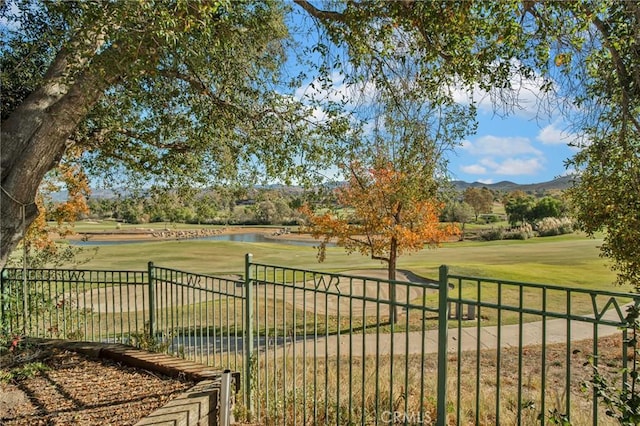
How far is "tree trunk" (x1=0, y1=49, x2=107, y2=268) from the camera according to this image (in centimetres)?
379

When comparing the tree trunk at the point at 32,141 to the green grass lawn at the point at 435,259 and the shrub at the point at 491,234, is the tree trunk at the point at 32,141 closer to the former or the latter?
the green grass lawn at the point at 435,259

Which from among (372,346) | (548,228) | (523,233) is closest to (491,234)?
(523,233)

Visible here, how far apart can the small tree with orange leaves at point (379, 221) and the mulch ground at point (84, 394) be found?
271 inches

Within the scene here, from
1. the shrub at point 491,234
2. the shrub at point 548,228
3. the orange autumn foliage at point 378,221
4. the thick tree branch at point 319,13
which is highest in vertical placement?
the thick tree branch at point 319,13

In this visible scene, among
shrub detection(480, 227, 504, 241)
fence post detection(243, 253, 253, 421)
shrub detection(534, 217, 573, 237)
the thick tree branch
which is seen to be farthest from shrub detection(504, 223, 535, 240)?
fence post detection(243, 253, 253, 421)

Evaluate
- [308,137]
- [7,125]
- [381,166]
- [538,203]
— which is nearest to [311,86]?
[308,137]

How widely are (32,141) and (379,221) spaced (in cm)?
880

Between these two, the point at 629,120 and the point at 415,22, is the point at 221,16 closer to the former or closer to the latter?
the point at 415,22

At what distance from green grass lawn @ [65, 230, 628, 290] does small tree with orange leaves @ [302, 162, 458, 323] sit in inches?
261

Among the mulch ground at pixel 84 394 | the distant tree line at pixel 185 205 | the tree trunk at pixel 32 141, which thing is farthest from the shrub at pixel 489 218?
the tree trunk at pixel 32 141

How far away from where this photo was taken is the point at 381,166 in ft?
33.6

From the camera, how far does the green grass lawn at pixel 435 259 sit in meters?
19.9

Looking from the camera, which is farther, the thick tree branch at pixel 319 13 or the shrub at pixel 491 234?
the shrub at pixel 491 234

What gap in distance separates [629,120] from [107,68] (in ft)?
13.7
